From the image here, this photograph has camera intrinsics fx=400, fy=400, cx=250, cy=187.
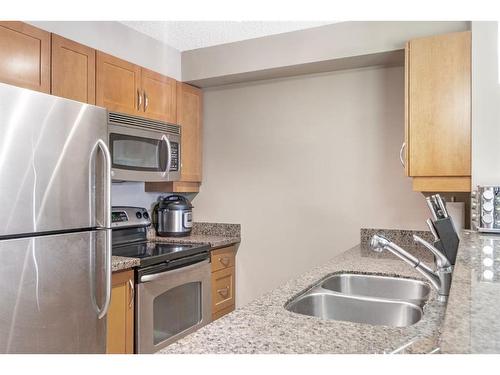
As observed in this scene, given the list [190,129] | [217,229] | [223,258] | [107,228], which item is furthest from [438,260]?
[190,129]

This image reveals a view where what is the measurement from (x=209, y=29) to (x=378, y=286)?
1.95m

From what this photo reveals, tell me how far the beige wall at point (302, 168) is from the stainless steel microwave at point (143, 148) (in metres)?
0.47

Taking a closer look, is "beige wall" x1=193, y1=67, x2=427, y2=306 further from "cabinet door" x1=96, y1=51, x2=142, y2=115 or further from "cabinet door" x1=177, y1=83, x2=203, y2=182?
"cabinet door" x1=96, y1=51, x2=142, y2=115

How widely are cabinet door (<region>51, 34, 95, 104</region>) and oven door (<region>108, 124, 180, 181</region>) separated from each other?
257 mm

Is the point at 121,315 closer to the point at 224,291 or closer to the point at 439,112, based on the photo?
the point at 224,291

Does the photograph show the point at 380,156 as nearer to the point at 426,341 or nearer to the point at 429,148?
the point at 429,148

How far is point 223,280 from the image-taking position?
3.14 m

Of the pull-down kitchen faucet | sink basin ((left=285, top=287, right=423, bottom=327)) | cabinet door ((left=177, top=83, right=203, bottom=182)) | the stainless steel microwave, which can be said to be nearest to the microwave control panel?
the stainless steel microwave

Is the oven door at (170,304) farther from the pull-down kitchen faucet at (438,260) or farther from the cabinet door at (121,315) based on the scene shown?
the pull-down kitchen faucet at (438,260)

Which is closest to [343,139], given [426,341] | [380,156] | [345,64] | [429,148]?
[380,156]

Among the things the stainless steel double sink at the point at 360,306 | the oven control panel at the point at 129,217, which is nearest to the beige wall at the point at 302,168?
the oven control panel at the point at 129,217

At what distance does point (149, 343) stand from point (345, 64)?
7.17ft

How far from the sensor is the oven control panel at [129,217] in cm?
284

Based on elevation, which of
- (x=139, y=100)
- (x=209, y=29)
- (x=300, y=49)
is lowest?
(x=139, y=100)
